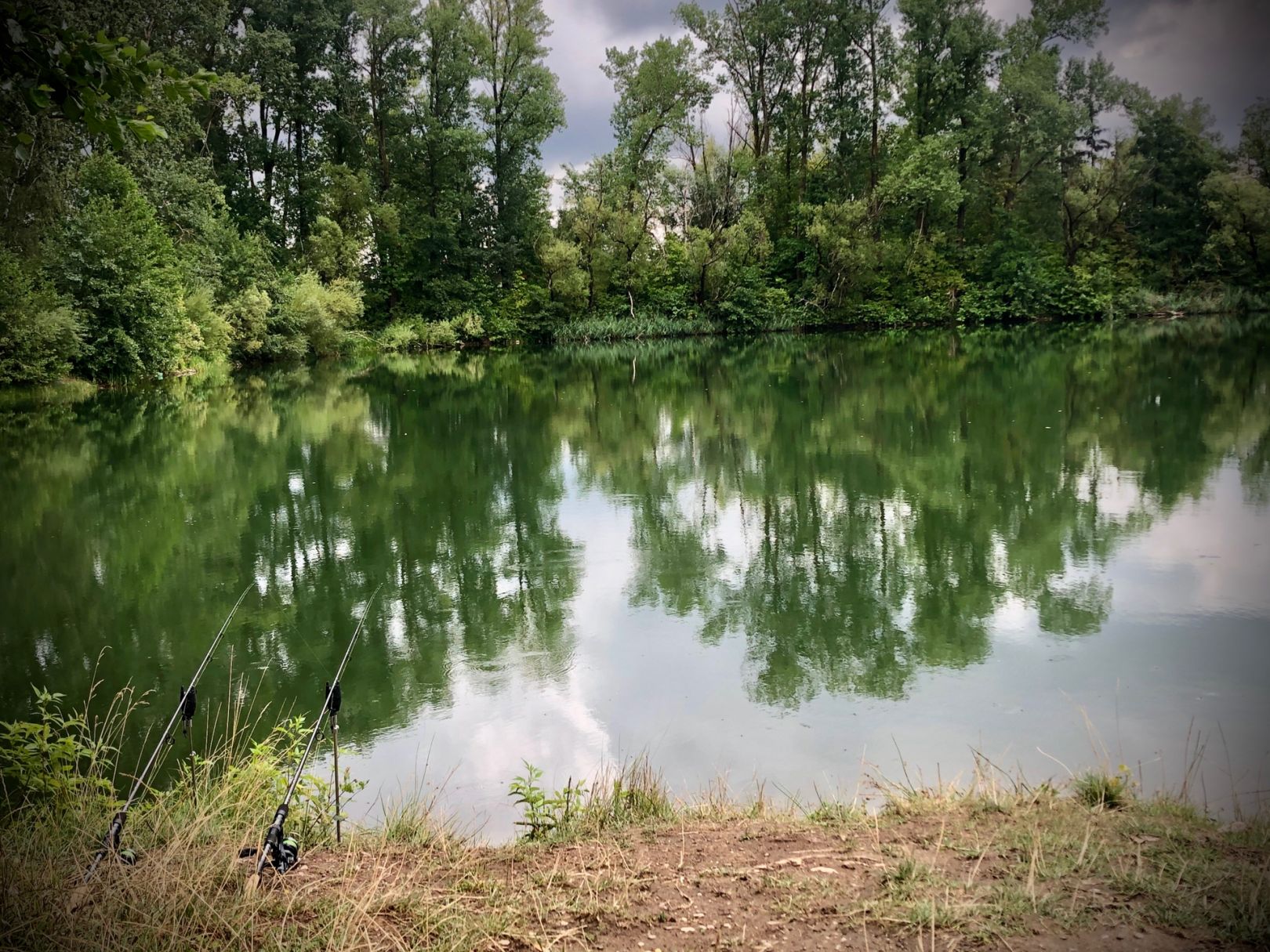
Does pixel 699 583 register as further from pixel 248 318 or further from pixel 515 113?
pixel 515 113

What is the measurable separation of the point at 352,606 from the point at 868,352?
77.4 feet

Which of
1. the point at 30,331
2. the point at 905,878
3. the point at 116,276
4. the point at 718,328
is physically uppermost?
the point at 116,276

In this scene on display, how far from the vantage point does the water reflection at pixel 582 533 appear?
6.16 metres

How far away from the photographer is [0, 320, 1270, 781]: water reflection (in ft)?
20.2

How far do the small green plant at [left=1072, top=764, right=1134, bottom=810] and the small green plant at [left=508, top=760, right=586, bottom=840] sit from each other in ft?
6.98

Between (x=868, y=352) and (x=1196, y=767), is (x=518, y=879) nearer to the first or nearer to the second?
(x=1196, y=767)

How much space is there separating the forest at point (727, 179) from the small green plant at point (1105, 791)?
3324 cm

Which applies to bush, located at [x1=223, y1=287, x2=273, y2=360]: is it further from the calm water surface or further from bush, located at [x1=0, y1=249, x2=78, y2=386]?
the calm water surface

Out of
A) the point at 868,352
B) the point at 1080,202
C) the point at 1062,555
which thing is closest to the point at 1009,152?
the point at 1080,202

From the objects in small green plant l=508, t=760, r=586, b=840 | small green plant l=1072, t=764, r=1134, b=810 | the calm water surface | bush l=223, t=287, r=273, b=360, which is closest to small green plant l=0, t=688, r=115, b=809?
the calm water surface

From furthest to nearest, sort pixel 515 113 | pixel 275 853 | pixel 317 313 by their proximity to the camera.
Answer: pixel 515 113
pixel 317 313
pixel 275 853

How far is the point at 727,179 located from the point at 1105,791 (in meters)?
41.7

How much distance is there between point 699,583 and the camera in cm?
755

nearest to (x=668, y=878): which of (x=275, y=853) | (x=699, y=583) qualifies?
(x=275, y=853)
